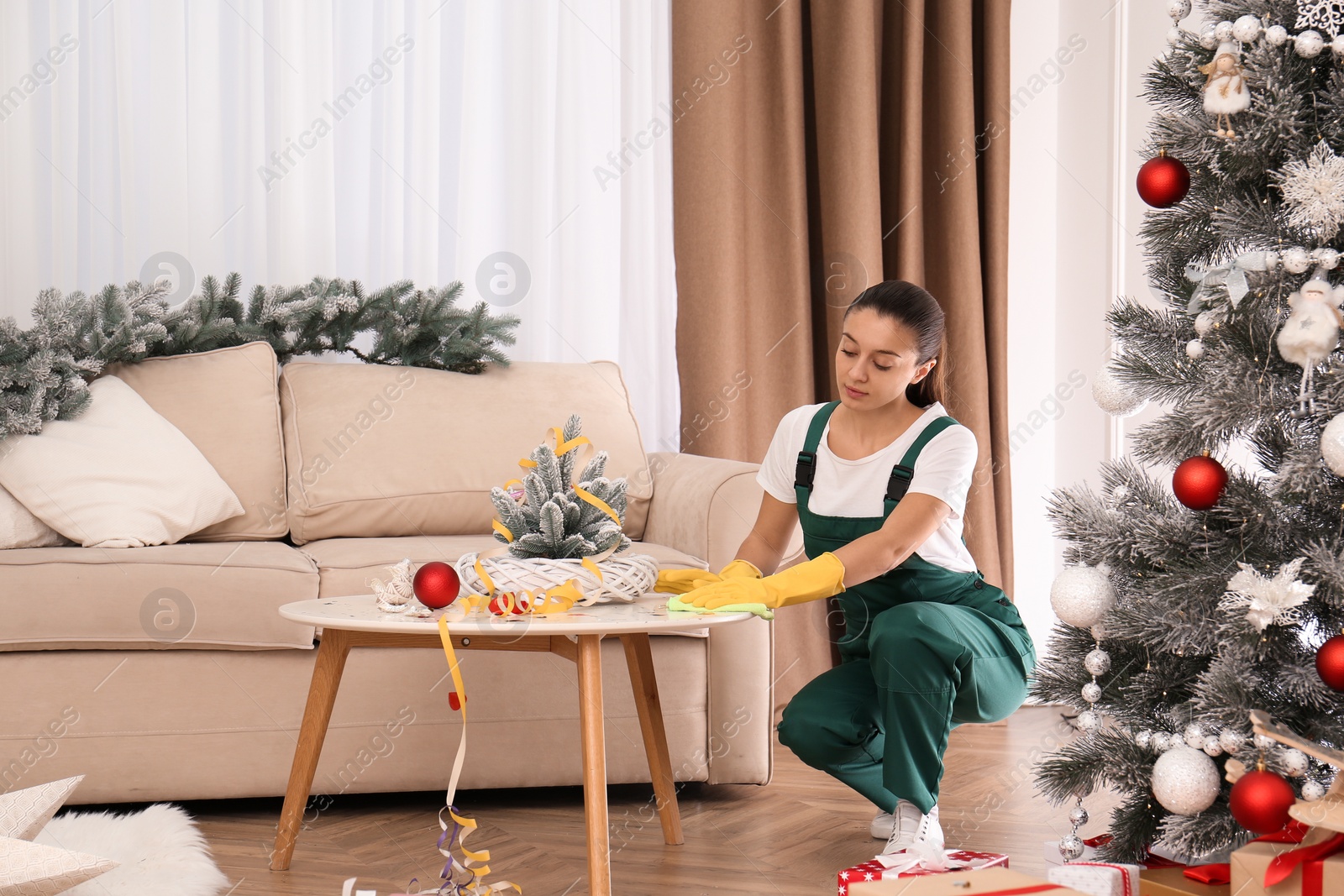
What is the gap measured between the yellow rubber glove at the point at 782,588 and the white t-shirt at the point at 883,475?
224mm

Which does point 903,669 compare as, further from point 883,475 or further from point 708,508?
point 708,508

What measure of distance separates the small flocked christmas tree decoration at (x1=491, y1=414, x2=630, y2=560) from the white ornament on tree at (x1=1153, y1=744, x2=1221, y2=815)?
72 centimetres

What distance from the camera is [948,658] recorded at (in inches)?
64.6

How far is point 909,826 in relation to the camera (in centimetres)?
164

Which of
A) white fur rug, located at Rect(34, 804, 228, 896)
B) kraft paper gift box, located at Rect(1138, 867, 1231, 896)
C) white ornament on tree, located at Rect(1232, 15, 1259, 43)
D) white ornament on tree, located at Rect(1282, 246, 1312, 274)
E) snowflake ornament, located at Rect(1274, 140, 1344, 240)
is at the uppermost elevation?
white ornament on tree, located at Rect(1232, 15, 1259, 43)

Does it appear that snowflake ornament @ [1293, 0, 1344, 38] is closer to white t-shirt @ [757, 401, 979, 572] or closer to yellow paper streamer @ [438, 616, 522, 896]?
white t-shirt @ [757, 401, 979, 572]

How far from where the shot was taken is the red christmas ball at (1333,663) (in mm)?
1149

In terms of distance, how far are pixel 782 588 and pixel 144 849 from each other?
102 cm

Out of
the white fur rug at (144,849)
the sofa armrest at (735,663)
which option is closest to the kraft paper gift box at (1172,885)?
the sofa armrest at (735,663)

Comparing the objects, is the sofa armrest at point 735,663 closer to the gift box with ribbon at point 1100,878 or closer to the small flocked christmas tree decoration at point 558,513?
the small flocked christmas tree decoration at point 558,513

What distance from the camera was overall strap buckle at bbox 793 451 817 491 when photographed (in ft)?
6.11

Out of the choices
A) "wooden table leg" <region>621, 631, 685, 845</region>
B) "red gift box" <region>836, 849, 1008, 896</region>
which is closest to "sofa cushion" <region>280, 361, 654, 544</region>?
"wooden table leg" <region>621, 631, 685, 845</region>

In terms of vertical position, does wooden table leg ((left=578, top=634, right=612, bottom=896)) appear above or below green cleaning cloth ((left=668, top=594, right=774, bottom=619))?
below

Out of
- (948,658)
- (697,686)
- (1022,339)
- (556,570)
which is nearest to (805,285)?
(1022,339)
